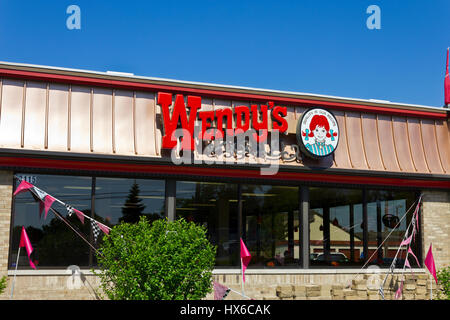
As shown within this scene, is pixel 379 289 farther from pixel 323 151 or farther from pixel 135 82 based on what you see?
pixel 135 82

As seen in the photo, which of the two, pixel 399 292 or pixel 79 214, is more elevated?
pixel 79 214

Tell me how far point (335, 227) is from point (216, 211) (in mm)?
4723

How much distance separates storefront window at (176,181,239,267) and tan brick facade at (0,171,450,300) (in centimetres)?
87

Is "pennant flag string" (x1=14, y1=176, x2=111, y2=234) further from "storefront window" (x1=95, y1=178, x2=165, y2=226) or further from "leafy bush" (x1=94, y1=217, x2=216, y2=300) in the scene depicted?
"leafy bush" (x1=94, y1=217, x2=216, y2=300)

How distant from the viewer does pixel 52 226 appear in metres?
16.6

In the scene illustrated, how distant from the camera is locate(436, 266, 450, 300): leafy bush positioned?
1989cm

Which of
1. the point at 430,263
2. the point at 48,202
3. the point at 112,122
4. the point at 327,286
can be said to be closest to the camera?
the point at 48,202

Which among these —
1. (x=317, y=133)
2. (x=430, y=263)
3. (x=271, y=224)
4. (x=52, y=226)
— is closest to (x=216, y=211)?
(x=271, y=224)

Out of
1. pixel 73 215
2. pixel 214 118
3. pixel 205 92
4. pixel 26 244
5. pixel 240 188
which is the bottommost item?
pixel 26 244

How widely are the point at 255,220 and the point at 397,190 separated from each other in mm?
6171

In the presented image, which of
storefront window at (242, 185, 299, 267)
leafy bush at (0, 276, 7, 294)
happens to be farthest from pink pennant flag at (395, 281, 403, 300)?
leafy bush at (0, 276, 7, 294)

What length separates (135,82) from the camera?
17609 millimetres

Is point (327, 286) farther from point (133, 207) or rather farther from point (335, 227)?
point (133, 207)

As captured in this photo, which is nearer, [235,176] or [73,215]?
[73,215]
